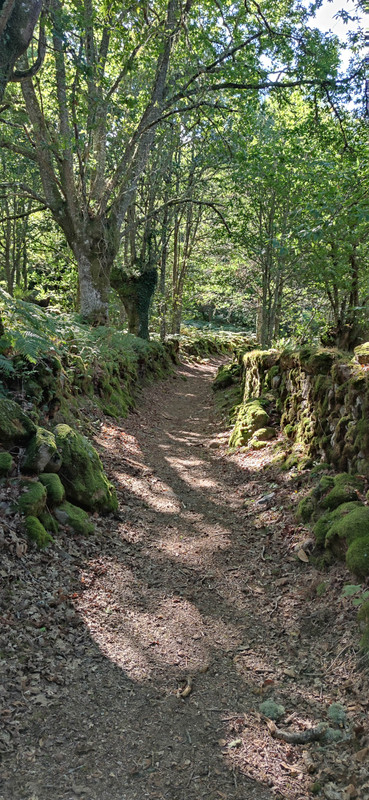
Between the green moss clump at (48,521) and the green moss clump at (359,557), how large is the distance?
9.03 feet

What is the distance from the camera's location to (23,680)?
2.83m

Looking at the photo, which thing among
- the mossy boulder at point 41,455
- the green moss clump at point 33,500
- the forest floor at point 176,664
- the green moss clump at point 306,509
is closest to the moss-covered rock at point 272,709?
the forest floor at point 176,664

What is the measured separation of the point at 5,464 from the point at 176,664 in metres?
2.36

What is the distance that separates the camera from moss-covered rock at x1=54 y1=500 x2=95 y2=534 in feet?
15.3

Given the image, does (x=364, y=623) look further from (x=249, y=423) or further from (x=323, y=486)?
(x=249, y=423)

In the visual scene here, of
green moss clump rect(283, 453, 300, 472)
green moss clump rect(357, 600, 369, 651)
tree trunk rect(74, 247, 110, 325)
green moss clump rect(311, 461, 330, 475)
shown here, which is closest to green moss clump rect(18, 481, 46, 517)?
green moss clump rect(357, 600, 369, 651)

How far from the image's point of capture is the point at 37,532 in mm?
4090

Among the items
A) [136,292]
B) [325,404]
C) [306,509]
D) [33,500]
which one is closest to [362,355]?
[325,404]

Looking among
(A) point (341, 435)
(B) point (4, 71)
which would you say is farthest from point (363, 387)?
(B) point (4, 71)

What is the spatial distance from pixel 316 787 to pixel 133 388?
1061cm

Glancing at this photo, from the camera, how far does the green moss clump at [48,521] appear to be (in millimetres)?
4371

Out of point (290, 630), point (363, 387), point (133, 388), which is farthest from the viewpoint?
point (133, 388)

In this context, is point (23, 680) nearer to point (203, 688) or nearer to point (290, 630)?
point (203, 688)

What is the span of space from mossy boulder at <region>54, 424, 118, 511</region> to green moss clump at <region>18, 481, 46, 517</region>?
2.04ft
